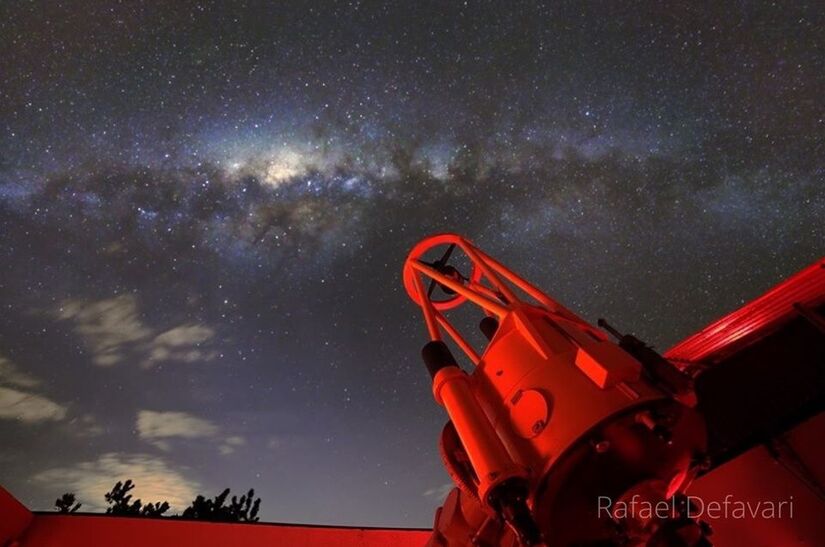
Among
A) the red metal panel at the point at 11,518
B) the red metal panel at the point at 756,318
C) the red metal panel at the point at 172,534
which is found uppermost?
the red metal panel at the point at 11,518

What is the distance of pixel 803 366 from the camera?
19.2 ft

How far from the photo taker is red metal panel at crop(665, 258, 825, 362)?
5832mm

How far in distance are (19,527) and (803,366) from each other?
11.1 metres

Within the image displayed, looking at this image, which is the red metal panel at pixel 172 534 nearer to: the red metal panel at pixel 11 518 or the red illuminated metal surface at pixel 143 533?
the red illuminated metal surface at pixel 143 533

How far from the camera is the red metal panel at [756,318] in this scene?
19.1 ft

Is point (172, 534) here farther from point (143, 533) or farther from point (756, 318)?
point (756, 318)

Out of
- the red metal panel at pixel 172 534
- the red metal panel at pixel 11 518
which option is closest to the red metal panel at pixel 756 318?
the red metal panel at pixel 172 534

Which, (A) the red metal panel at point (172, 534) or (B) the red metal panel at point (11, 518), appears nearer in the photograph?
(B) the red metal panel at point (11, 518)

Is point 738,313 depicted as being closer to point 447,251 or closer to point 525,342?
point 447,251

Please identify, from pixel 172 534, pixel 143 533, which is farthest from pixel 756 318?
pixel 143 533

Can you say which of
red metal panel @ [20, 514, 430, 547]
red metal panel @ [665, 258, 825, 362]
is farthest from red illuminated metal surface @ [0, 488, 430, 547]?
red metal panel @ [665, 258, 825, 362]

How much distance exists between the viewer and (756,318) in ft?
20.4

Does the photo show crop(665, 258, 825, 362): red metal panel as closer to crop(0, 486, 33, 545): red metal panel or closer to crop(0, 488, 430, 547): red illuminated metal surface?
crop(0, 488, 430, 547): red illuminated metal surface

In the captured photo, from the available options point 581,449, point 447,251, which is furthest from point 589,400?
point 447,251
